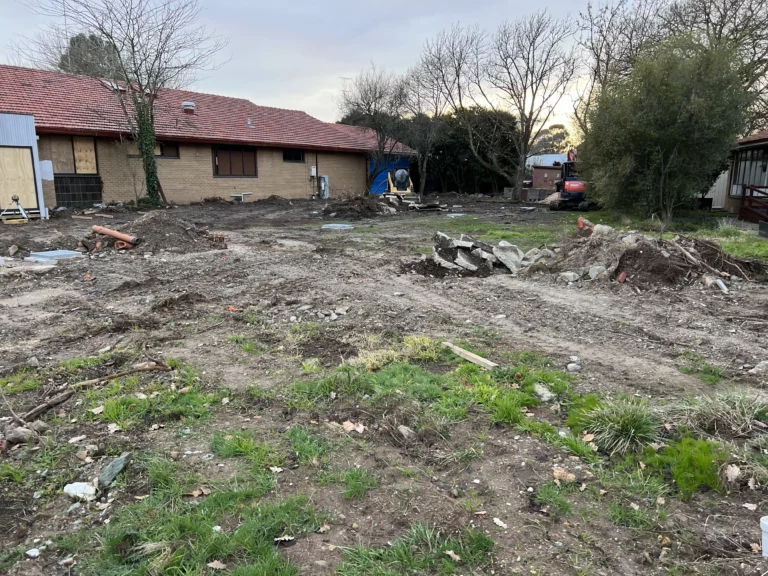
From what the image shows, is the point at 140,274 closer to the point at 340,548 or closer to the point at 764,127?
the point at 340,548

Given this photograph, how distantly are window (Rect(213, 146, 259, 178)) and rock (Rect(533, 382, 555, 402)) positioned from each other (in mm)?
23794

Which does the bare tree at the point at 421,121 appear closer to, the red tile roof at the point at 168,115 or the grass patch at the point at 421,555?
the red tile roof at the point at 168,115

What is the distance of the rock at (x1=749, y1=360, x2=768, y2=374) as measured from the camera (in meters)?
4.91

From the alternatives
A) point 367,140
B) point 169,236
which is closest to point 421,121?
point 367,140

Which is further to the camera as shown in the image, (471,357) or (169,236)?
(169,236)

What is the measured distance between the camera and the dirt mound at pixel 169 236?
39.0ft

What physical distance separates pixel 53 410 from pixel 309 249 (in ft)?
28.5

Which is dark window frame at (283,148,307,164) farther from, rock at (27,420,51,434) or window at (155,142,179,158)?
rock at (27,420,51,434)

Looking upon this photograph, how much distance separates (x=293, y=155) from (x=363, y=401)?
86.2 ft

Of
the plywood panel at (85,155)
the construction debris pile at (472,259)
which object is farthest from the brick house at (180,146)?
the construction debris pile at (472,259)

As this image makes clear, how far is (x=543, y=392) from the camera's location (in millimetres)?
4477

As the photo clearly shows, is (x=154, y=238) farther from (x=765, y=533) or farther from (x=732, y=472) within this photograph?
(x=765, y=533)

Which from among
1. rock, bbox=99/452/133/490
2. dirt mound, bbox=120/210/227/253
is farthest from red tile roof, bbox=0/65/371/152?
rock, bbox=99/452/133/490

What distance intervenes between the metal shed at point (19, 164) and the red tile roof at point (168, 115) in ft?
8.28
